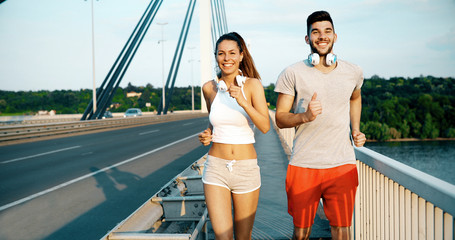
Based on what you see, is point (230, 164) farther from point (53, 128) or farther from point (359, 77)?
point (53, 128)

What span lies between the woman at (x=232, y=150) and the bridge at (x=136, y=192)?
0.90 m

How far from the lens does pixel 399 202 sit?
7.63 ft

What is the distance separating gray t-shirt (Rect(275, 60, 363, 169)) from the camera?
2584mm

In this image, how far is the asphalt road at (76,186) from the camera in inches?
199

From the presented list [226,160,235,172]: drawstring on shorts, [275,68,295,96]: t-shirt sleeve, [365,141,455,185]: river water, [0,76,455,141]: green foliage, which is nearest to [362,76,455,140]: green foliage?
[0,76,455,141]: green foliage

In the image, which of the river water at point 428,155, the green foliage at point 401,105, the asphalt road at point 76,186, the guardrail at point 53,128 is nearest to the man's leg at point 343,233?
the asphalt road at point 76,186

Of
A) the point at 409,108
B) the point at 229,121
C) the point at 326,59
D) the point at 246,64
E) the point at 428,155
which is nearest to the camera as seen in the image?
the point at 326,59

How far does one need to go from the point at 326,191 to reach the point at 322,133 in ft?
1.31

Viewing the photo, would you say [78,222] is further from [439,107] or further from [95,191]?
[439,107]

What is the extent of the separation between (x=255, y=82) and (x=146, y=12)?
2840cm

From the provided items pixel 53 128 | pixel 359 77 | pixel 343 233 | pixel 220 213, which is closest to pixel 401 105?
pixel 53 128

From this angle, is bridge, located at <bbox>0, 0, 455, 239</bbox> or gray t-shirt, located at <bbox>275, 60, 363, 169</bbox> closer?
bridge, located at <bbox>0, 0, 455, 239</bbox>

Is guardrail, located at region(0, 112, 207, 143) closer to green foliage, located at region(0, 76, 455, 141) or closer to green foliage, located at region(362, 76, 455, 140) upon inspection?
green foliage, located at region(0, 76, 455, 141)

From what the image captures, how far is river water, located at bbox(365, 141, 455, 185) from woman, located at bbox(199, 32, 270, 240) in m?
49.1
